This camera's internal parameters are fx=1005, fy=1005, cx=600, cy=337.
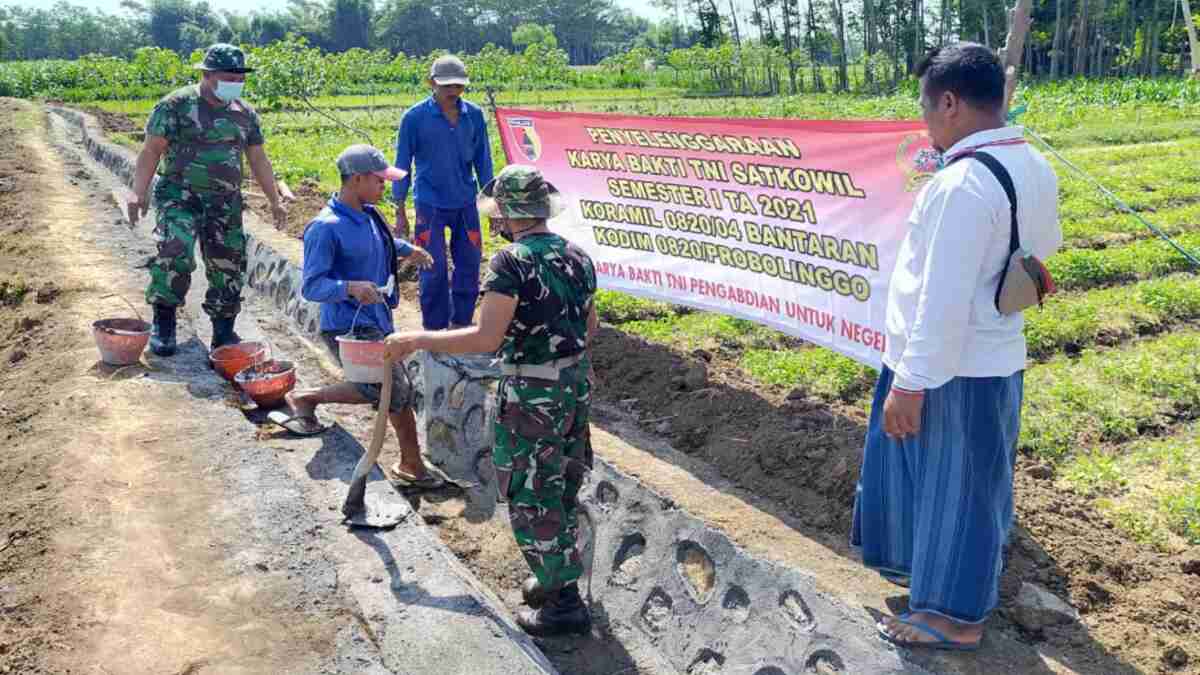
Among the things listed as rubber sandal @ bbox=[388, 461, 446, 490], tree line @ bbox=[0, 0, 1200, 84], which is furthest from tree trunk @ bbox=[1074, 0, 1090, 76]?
rubber sandal @ bbox=[388, 461, 446, 490]

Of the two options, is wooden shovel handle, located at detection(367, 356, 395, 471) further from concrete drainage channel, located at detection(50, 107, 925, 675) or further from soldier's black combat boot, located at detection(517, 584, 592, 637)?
concrete drainage channel, located at detection(50, 107, 925, 675)

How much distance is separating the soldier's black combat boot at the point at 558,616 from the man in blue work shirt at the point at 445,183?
3.10 metres

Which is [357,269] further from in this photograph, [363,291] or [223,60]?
[223,60]

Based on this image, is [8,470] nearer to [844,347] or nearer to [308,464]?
[308,464]

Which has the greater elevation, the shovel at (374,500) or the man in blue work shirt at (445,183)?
the man in blue work shirt at (445,183)

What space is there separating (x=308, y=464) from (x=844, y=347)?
2.83m

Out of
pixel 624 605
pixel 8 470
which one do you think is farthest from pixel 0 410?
pixel 624 605

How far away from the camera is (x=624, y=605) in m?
4.48

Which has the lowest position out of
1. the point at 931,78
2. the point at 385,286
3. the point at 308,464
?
the point at 308,464

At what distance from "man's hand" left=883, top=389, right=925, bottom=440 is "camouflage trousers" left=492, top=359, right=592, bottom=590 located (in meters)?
1.26

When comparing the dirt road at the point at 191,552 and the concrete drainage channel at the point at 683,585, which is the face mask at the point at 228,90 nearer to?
the dirt road at the point at 191,552

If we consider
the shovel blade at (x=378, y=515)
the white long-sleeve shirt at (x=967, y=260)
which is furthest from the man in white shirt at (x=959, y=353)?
the shovel blade at (x=378, y=515)

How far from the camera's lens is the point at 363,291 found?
4.75 m

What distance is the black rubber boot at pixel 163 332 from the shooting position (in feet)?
22.1
